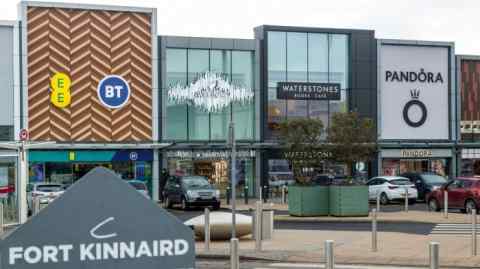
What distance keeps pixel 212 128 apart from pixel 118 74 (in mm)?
6046

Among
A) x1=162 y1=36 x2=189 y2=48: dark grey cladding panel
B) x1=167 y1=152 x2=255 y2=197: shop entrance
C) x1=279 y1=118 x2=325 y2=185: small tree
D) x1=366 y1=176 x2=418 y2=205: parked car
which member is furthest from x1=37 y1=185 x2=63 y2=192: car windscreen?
x1=366 y1=176 x2=418 y2=205: parked car

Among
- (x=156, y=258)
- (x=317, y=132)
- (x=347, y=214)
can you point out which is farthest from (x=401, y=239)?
(x=156, y=258)

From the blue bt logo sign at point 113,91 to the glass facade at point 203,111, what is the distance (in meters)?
2.26

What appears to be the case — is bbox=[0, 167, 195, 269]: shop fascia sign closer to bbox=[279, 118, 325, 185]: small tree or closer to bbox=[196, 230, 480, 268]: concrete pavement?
bbox=[196, 230, 480, 268]: concrete pavement

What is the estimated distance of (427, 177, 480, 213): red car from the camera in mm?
29953

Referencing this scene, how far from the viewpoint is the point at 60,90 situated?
140 ft

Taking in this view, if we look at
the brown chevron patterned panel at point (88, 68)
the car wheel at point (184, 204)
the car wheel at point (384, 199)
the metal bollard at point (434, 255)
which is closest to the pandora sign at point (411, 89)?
the car wheel at point (384, 199)

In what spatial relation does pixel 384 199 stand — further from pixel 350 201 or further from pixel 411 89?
pixel 411 89

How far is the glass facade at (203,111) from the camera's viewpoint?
1783 inches

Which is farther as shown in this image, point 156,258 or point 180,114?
point 180,114

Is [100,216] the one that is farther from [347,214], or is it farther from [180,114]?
[180,114]

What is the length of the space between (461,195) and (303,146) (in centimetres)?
587

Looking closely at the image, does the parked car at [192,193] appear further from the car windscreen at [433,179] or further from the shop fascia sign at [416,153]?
the shop fascia sign at [416,153]

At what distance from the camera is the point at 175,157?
45031mm
